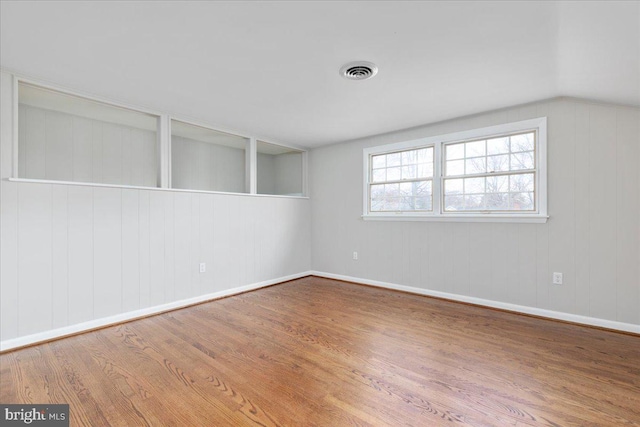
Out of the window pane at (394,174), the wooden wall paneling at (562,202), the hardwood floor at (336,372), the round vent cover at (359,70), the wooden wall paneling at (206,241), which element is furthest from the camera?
the window pane at (394,174)

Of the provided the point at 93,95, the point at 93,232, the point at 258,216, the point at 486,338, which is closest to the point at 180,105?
the point at 93,95

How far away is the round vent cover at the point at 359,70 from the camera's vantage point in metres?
2.29

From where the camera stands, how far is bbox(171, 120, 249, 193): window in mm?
4477

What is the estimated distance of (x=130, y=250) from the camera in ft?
10.1

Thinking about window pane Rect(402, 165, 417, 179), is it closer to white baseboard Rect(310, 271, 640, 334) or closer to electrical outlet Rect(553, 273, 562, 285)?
white baseboard Rect(310, 271, 640, 334)

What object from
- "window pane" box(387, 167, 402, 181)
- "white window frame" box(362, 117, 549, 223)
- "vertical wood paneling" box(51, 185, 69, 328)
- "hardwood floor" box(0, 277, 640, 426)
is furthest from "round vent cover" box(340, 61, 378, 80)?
"vertical wood paneling" box(51, 185, 69, 328)

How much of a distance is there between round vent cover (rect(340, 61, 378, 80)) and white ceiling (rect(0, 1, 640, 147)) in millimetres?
71

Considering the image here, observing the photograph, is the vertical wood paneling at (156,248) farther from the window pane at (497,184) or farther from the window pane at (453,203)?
the window pane at (497,184)

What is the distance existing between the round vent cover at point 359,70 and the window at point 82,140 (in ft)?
7.56

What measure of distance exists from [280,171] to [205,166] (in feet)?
5.00

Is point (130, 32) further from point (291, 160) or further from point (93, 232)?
point (291, 160)

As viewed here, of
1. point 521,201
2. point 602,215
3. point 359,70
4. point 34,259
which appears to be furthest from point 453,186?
point 34,259

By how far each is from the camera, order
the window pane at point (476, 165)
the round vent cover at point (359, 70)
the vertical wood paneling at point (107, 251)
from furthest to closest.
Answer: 1. the window pane at point (476, 165)
2. the vertical wood paneling at point (107, 251)
3. the round vent cover at point (359, 70)

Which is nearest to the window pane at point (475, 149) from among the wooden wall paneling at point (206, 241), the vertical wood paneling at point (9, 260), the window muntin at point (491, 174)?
the window muntin at point (491, 174)
